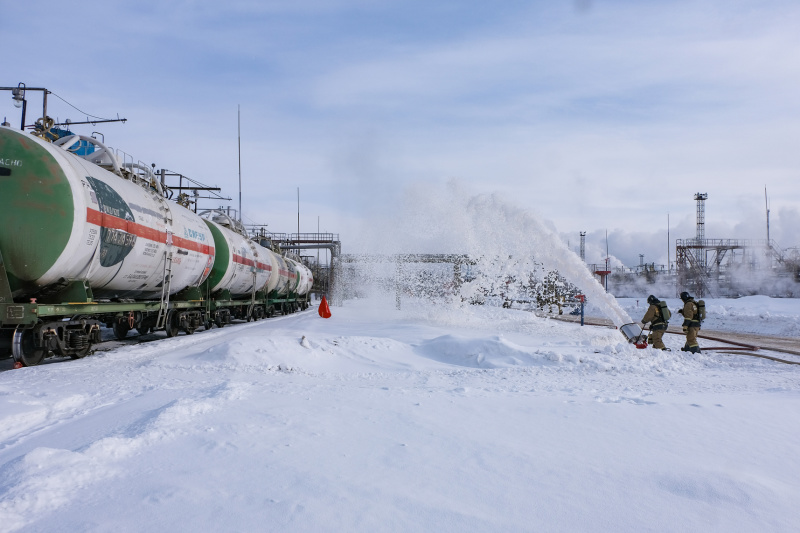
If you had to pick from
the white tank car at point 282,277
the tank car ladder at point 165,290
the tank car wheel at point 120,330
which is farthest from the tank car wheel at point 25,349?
the white tank car at point 282,277

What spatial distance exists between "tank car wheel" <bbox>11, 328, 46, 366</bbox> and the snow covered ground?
0.84 meters

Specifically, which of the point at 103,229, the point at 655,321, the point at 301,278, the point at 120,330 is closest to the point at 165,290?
the point at 120,330

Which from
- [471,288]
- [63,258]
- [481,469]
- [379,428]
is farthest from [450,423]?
[471,288]

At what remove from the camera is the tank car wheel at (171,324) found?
1462 centimetres

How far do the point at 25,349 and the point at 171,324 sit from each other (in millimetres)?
5863

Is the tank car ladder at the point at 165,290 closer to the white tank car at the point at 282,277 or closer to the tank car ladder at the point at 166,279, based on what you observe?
the tank car ladder at the point at 166,279

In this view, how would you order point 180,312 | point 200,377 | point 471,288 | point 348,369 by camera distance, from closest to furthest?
1. point 200,377
2. point 348,369
3. point 180,312
4. point 471,288

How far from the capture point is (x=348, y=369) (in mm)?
9500

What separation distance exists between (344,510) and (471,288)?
17461 millimetres

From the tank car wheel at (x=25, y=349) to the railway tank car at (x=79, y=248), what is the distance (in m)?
0.01

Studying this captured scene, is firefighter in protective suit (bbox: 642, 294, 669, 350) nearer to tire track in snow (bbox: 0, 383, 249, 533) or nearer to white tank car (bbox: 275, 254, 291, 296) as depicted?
tire track in snow (bbox: 0, 383, 249, 533)

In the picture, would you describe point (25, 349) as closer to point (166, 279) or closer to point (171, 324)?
point (166, 279)

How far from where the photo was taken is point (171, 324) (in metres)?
15.0

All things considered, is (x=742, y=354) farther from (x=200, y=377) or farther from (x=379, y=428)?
(x=200, y=377)
